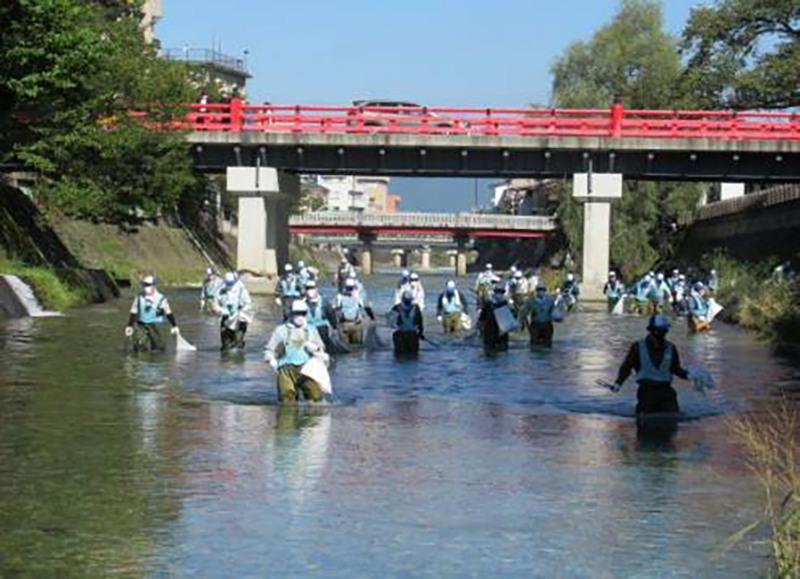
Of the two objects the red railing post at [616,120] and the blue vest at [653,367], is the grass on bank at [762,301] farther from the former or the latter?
the blue vest at [653,367]

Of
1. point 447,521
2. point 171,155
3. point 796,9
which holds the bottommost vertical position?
point 447,521

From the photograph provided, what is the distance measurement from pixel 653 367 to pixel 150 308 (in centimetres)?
1219

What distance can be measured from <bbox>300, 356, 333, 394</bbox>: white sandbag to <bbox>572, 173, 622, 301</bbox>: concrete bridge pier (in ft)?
146

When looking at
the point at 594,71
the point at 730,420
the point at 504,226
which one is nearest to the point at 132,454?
the point at 730,420

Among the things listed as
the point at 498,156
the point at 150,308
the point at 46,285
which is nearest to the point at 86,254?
the point at 498,156

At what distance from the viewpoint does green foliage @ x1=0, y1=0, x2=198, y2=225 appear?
36.4 meters

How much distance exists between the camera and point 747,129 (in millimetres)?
61594

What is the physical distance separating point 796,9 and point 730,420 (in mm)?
44329

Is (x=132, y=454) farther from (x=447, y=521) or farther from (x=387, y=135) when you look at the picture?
(x=387, y=135)

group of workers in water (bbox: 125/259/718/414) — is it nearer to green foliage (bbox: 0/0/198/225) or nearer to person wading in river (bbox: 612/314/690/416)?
person wading in river (bbox: 612/314/690/416)

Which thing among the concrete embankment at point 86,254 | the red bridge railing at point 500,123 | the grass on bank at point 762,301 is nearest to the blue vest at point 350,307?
the grass on bank at point 762,301

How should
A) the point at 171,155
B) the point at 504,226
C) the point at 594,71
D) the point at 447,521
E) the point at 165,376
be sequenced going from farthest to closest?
the point at 504,226 → the point at 594,71 → the point at 171,155 → the point at 165,376 → the point at 447,521

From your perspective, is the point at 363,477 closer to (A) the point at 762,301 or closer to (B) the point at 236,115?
(A) the point at 762,301

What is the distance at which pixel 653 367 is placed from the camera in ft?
60.2
